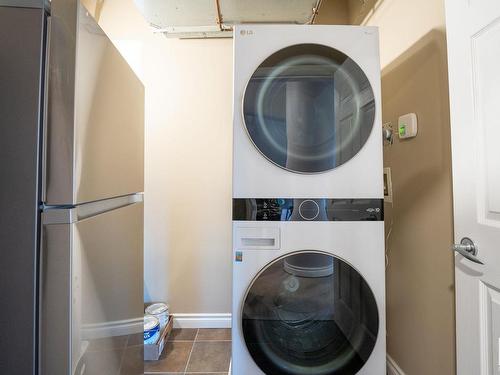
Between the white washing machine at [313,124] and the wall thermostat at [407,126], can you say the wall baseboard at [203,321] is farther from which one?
the wall thermostat at [407,126]

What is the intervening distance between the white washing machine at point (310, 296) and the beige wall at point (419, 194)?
249 millimetres

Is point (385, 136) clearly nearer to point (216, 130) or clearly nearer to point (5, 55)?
point (216, 130)

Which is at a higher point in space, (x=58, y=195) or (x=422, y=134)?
(x=422, y=134)

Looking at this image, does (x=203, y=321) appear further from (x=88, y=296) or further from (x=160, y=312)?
(x=88, y=296)

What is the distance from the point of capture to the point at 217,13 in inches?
64.7

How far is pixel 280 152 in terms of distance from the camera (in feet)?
3.62

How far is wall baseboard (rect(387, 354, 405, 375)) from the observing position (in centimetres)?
133

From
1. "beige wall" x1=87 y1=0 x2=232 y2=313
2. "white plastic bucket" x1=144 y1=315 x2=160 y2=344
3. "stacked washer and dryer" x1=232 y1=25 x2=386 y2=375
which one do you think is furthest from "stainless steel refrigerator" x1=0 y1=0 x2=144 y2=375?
"beige wall" x1=87 y1=0 x2=232 y2=313

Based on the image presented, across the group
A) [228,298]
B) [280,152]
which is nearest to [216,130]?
[280,152]

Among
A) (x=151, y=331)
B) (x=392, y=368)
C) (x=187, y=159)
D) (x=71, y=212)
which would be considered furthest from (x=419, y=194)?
(x=151, y=331)

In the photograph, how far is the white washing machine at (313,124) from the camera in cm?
110

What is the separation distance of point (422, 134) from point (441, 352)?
3.16 feet

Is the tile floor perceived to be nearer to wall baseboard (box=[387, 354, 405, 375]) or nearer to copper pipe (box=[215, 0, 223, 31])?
wall baseboard (box=[387, 354, 405, 375])

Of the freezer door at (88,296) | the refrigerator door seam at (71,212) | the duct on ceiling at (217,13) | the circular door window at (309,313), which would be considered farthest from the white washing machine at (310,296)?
the duct on ceiling at (217,13)
